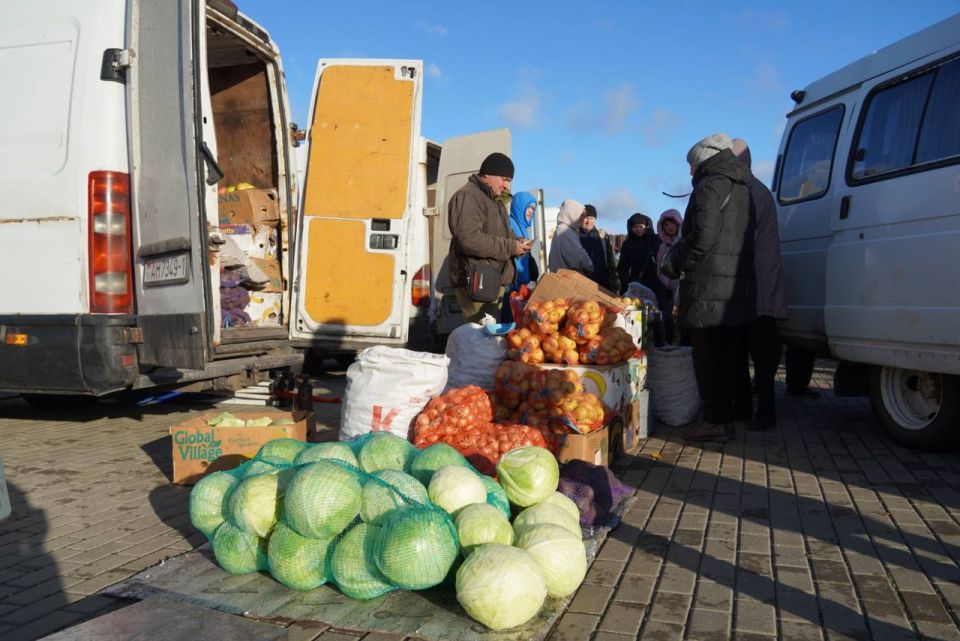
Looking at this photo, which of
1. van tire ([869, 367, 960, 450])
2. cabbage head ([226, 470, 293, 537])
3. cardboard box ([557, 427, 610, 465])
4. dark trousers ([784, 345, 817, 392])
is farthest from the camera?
dark trousers ([784, 345, 817, 392])

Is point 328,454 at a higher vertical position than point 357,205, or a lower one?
lower

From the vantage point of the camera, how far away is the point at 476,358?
555 cm

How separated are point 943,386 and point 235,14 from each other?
6.23 meters

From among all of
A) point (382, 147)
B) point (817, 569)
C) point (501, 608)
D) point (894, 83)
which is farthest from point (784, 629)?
point (382, 147)

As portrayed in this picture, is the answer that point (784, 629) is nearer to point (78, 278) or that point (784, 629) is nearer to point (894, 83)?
point (894, 83)

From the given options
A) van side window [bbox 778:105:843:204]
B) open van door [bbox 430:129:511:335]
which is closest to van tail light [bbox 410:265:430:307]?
open van door [bbox 430:129:511:335]

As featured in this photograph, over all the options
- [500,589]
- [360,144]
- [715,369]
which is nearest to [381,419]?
[500,589]

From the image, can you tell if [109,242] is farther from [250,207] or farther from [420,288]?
[420,288]

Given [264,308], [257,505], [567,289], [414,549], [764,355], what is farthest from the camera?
[264,308]

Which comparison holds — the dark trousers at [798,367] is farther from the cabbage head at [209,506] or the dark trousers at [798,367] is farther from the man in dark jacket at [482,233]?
the cabbage head at [209,506]

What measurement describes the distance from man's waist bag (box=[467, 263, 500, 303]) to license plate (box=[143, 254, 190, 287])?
2.26 m

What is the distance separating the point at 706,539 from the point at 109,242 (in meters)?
4.61

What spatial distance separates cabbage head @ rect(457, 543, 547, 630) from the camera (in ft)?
8.55

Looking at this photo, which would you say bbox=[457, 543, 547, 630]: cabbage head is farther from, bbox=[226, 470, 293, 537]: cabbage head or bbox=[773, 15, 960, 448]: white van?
bbox=[773, 15, 960, 448]: white van
